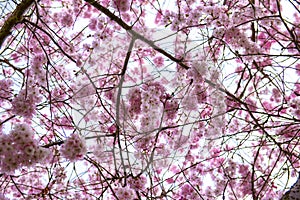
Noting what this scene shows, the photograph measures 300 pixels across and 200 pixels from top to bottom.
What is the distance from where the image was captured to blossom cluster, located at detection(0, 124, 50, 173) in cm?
261

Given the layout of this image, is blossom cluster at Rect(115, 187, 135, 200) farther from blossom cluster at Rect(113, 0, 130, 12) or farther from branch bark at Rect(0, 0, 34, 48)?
blossom cluster at Rect(113, 0, 130, 12)

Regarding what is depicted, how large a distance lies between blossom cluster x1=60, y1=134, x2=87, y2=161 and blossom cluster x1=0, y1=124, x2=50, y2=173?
0.24 meters

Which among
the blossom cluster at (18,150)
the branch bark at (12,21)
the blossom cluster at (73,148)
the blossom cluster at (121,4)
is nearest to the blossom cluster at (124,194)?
the blossom cluster at (73,148)

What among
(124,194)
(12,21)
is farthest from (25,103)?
(124,194)

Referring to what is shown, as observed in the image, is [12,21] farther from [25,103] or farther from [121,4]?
[121,4]

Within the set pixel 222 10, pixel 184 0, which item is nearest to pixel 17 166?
pixel 222 10

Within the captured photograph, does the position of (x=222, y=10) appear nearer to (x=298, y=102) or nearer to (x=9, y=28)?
(x=298, y=102)

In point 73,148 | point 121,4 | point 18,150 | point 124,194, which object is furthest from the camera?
point 121,4

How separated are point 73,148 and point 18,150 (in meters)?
0.39

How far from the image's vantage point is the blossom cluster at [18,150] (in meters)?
2.61

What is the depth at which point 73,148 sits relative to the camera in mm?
2877

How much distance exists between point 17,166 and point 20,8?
1.50 m

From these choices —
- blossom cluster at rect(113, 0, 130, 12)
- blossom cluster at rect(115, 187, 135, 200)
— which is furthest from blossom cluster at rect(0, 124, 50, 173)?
blossom cluster at rect(113, 0, 130, 12)

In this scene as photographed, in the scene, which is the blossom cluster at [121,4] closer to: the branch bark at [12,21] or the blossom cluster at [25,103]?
the branch bark at [12,21]
